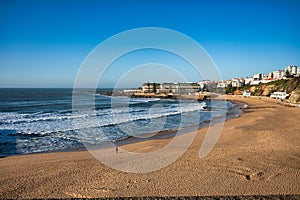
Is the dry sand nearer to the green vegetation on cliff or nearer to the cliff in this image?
the cliff

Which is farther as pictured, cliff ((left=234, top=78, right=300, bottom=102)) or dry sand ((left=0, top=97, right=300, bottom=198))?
cliff ((left=234, top=78, right=300, bottom=102))

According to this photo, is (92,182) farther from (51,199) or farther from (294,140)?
(294,140)

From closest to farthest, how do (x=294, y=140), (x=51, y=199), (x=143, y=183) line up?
(x=51, y=199), (x=143, y=183), (x=294, y=140)

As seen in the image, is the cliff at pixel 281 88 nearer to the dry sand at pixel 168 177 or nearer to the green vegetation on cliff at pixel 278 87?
the green vegetation on cliff at pixel 278 87

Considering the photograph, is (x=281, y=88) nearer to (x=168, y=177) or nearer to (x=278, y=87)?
(x=278, y=87)

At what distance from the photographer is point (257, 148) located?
7953 mm

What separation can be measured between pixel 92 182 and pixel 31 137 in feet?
27.0

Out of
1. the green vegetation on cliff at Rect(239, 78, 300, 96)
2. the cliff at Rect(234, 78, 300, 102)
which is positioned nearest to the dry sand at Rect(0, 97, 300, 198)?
the cliff at Rect(234, 78, 300, 102)

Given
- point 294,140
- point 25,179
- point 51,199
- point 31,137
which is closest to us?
point 51,199

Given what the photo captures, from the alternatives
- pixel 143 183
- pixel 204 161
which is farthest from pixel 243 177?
pixel 143 183

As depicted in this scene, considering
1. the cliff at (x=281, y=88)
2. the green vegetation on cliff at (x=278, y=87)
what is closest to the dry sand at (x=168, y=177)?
the cliff at (x=281, y=88)

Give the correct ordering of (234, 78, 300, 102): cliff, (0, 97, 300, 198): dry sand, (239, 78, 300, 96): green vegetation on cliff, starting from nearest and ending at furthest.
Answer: (0, 97, 300, 198): dry sand, (234, 78, 300, 102): cliff, (239, 78, 300, 96): green vegetation on cliff

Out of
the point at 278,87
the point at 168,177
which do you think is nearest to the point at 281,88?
the point at 278,87

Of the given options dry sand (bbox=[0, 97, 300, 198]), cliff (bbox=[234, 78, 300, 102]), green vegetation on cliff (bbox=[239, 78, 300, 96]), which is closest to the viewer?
dry sand (bbox=[0, 97, 300, 198])
